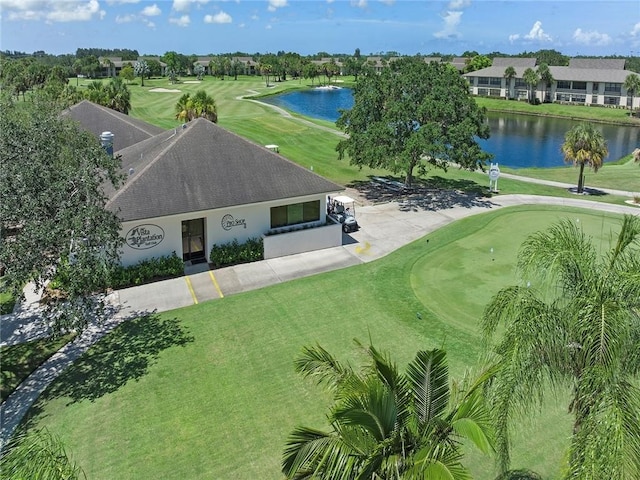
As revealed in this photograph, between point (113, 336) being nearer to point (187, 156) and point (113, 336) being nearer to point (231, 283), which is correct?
point (231, 283)

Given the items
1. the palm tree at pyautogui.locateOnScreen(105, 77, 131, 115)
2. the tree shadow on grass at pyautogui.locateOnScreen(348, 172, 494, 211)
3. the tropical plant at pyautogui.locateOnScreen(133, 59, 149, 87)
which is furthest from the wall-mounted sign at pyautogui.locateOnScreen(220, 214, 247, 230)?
the tropical plant at pyautogui.locateOnScreen(133, 59, 149, 87)

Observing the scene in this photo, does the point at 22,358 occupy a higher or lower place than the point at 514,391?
lower

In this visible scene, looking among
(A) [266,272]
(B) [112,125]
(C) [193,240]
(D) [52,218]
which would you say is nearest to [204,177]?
(C) [193,240]

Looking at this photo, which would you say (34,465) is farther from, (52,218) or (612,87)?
(612,87)

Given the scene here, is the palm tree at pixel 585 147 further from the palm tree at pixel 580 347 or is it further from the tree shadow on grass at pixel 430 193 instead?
the palm tree at pixel 580 347

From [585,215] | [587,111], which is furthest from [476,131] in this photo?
[587,111]

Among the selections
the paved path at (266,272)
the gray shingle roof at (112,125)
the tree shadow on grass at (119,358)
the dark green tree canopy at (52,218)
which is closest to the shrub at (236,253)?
the paved path at (266,272)

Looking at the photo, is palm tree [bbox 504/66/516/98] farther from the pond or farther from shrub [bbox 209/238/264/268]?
shrub [bbox 209/238/264/268]
